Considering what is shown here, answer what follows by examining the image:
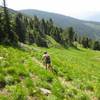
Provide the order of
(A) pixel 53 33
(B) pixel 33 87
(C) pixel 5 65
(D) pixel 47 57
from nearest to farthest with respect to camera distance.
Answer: (B) pixel 33 87
(C) pixel 5 65
(D) pixel 47 57
(A) pixel 53 33

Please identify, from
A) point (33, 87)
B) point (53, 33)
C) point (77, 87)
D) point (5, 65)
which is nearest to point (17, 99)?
point (33, 87)

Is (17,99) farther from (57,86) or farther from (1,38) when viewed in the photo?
(1,38)

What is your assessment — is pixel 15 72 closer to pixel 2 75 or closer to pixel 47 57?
pixel 2 75

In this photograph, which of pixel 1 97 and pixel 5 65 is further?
pixel 5 65

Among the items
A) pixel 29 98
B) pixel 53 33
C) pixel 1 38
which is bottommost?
pixel 53 33

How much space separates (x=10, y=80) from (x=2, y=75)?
2.91ft

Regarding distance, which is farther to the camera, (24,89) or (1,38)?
(1,38)

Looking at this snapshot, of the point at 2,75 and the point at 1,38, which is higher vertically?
the point at 2,75

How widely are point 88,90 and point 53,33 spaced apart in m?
Answer: 146

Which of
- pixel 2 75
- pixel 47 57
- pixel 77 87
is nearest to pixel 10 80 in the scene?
pixel 2 75

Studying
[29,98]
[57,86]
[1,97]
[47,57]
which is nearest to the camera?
[1,97]

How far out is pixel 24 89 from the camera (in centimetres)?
1841

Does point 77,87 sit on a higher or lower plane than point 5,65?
lower

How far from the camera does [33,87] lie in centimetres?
1936
